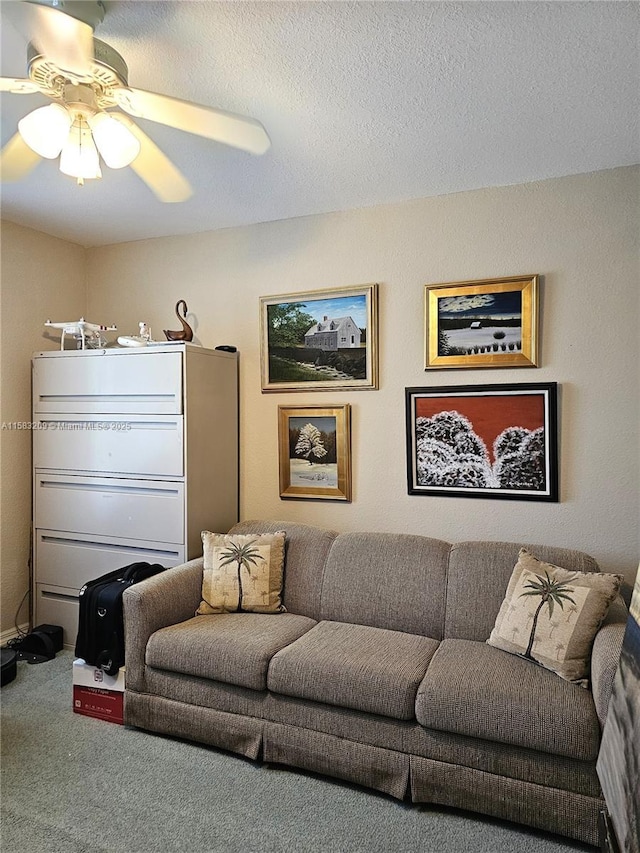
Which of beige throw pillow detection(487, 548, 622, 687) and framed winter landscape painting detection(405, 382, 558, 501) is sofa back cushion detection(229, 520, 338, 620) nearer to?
framed winter landscape painting detection(405, 382, 558, 501)

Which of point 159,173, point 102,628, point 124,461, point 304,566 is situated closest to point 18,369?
point 124,461

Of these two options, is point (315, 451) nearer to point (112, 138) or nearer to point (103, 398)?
point (103, 398)

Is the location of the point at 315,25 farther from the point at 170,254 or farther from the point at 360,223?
the point at 170,254

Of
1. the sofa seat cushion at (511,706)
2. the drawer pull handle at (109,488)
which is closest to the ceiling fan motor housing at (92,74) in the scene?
the drawer pull handle at (109,488)

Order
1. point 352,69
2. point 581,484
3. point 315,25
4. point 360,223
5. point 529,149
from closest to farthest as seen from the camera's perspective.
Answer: point 315,25 < point 352,69 < point 529,149 < point 581,484 < point 360,223

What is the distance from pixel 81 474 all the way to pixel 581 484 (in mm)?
2828

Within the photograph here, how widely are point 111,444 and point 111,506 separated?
366mm

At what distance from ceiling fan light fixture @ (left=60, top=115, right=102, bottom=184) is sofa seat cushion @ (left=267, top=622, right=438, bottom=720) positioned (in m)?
2.00

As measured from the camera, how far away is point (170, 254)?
3891mm

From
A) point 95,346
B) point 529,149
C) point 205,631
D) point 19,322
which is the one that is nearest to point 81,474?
point 95,346

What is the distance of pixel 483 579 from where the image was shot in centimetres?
268

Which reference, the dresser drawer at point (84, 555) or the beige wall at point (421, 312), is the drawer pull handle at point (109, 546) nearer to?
the dresser drawer at point (84, 555)

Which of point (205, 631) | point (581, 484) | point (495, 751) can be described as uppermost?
point (581, 484)

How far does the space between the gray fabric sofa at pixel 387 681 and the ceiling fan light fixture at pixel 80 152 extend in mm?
1781
